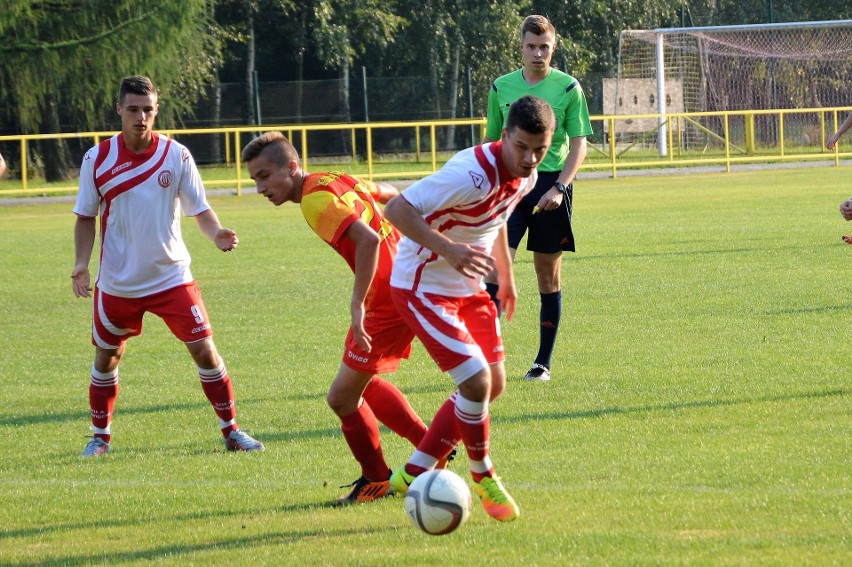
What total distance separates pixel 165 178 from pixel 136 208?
0.21 meters

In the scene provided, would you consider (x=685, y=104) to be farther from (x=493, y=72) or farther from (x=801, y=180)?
(x=801, y=180)

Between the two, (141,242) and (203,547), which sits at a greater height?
(141,242)

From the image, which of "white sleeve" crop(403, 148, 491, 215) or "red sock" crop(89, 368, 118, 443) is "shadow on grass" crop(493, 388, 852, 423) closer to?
"red sock" crop(89, 368, 118, 443)

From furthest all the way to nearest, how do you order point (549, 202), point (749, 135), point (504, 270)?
point (749, 135)
point (549, 202)
point (504, 270)

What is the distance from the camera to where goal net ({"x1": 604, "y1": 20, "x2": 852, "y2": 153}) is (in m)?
36.8

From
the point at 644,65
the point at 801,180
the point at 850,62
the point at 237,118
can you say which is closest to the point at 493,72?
the point at 644,65

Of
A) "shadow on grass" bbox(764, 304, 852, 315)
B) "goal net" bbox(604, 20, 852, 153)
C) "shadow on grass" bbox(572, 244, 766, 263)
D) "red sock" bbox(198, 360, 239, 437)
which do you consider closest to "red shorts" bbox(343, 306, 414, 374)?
"red sock" bbox(198, 360, 239, 437)

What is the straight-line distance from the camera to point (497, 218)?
505 centimetres

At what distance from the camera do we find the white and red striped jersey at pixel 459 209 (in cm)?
482

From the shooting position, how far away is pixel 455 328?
16.1 ft

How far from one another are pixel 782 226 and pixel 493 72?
27.2 metres

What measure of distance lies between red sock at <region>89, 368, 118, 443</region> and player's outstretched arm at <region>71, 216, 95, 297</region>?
1.48 feet

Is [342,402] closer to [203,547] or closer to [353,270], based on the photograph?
[353,270]

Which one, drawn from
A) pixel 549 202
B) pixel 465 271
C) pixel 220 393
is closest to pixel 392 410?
pixel 465 271
